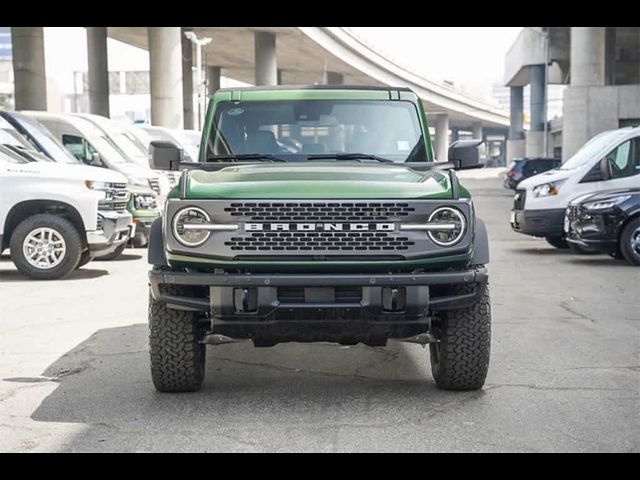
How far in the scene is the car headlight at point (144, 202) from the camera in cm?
1573

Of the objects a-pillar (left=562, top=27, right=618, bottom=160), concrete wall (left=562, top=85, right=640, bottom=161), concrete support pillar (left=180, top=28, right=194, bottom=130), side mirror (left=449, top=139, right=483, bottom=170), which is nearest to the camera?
side mirror (left=449, top=139, right=483, bottom=170)

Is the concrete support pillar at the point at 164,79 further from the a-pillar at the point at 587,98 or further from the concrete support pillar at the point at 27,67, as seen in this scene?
the a-pillar at the point at 587,98

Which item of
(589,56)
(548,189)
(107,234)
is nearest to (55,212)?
(107,234)

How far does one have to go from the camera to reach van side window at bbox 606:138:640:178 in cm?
1598

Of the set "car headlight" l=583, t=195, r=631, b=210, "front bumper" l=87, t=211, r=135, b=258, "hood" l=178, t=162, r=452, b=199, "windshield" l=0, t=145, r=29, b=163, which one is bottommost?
"front bumper" l=87, t=211, r=135, b=258

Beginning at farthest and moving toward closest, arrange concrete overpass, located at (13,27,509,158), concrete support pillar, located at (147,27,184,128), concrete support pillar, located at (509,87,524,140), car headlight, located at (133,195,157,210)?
1. concrete support pillar, located at (509,87,524,140)
2. concrete overpass, located at (13,27,509,158)
3. concrete support pillar, located at (147,27,184,128)
4. car headlight, located at (133,195,157,210)

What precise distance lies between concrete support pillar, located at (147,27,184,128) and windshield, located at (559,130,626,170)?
32.4 meters

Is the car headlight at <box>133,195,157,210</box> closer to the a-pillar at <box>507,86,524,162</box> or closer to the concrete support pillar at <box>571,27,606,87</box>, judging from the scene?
the concrete support pillar at <box>571,27,606,87</box>

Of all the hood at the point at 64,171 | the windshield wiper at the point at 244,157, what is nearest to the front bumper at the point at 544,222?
the hood at the point at 64,171

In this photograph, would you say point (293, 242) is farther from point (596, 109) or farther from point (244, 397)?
point (596, 109)

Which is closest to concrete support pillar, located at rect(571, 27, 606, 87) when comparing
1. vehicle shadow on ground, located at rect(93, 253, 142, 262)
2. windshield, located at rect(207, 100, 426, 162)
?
vehicle shadow on ground, located at rect(93, 253, 142, 262)
